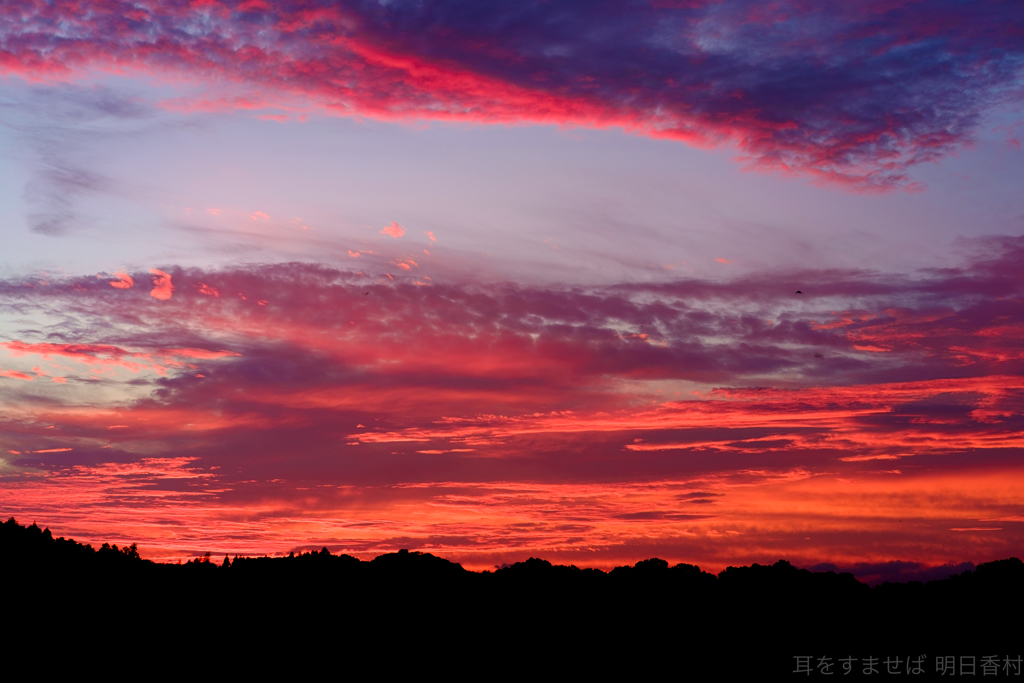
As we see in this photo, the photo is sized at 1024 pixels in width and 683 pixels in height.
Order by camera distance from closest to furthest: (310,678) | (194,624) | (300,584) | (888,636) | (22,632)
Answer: (22,632) < (310,678) < (194,624) < (888,636) < (300,584)

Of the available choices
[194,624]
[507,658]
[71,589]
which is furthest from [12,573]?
[507,658]

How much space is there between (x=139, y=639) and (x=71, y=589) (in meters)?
19.3

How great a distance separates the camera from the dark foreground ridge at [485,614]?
149 m

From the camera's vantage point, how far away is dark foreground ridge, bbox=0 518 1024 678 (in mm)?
148750

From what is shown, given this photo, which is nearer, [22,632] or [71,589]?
[22,632]

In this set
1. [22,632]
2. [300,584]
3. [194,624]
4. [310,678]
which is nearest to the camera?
[22,632]

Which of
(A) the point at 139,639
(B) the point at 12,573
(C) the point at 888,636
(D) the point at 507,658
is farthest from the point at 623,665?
(B) the point at 12,573

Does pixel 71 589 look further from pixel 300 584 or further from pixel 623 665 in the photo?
pixel 623 665

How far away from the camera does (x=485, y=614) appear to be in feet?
585

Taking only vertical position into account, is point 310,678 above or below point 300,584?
below

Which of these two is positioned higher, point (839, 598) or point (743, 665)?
point (839, 598)

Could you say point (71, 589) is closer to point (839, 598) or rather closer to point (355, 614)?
point (355, 614)

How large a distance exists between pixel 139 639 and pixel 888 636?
142683 millimetres

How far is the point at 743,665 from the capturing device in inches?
6156
